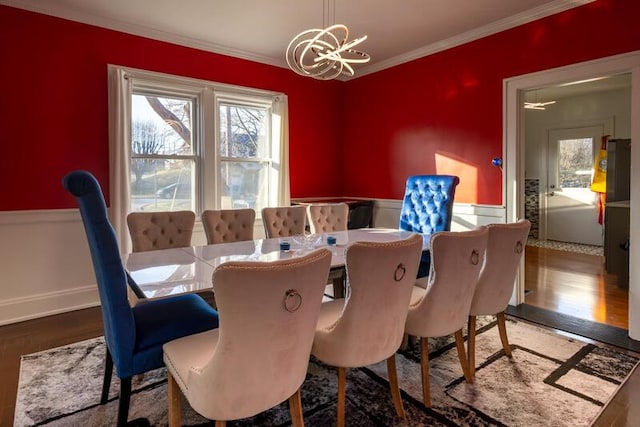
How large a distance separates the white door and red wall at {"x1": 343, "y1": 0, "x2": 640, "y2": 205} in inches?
151

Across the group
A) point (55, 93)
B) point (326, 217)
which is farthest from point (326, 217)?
point (55, 93)

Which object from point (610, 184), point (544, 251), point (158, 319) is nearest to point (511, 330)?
point (158, 319)

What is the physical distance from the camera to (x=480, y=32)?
148 inches

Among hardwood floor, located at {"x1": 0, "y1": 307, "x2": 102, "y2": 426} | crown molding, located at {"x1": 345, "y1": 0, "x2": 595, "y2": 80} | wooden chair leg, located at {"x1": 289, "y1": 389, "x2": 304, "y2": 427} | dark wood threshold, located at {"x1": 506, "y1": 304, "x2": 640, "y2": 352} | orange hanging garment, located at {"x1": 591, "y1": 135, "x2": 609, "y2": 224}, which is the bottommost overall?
hardwood floor, located at {"x1": 0, "y1": 307, "x2": 102, "y2": 426}

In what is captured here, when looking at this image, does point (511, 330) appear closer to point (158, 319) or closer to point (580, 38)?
point (580, 38)

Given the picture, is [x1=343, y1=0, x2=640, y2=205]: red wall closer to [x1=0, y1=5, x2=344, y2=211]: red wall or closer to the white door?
[x1=0, y1=5, x2=344, y2=211]: red wall

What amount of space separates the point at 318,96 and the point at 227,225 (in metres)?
2.76

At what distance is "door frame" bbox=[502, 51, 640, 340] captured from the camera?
111 inches

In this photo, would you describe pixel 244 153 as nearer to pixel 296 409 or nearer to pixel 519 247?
pixel 519 247

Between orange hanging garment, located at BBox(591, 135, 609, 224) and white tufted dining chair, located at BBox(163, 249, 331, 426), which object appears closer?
white tufted dining chair, located at BBox(163, 249, 331, 426)

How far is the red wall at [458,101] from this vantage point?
308 centimetres

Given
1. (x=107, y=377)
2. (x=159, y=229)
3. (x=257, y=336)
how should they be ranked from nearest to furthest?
(x=257, y=336)
(x=107, y=377)
(x=159, y=229)

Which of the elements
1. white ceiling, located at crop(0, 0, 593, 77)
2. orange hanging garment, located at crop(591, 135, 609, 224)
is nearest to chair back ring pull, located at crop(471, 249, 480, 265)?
white ceiling, located at crop(0, 0, 593, 77)

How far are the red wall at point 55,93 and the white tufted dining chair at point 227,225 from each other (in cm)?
137
